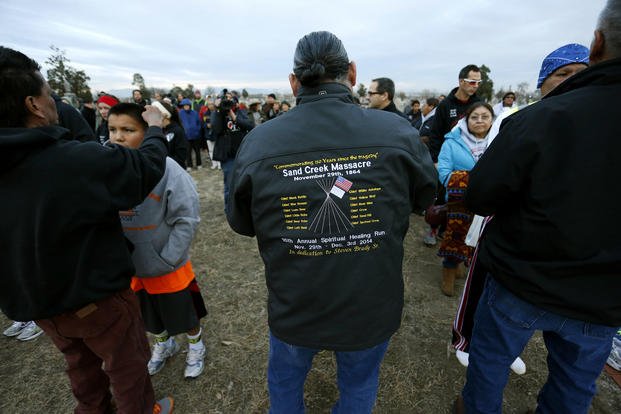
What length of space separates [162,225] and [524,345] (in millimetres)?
2331

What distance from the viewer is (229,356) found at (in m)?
2.67

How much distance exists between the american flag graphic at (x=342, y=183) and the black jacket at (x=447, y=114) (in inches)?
137

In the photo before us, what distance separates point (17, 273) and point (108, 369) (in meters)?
0.73

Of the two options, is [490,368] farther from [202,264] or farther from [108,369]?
[202,264]

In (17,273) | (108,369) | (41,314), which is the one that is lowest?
(108,369)

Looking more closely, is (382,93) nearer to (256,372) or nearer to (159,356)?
(256,372)

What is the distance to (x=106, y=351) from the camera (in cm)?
162

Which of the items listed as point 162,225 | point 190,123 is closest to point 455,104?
point 162,225

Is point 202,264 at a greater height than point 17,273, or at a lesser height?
lesser

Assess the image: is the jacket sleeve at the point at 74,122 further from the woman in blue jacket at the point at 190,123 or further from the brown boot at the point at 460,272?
the woman in blue jacket at the point at 190,123

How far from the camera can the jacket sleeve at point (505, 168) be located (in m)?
1.26

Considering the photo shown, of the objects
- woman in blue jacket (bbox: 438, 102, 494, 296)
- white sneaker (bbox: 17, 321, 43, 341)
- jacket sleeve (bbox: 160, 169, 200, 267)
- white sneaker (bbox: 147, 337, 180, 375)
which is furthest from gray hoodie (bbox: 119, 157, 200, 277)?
woman in blue jacket (bbox: 438, 102, 494, 296)

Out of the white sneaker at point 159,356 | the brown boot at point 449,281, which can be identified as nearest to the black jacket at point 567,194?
the brown boot at point 449,281

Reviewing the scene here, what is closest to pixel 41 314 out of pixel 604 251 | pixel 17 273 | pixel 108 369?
pixel 17 273
